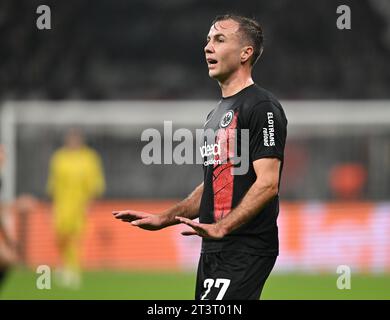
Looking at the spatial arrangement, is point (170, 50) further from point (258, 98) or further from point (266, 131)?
point (266, 131)

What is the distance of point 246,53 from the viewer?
20.6 feet

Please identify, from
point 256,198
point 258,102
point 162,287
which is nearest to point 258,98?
point 258,102

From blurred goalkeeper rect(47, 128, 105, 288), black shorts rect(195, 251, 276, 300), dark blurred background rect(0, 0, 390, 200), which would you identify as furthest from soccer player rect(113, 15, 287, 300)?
dark blurred background rect(0, 0, 390, 200)

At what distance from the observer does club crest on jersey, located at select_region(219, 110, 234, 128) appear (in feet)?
20.2

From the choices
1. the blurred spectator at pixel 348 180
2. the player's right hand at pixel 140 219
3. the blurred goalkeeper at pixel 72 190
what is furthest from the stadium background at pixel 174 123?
the player's right hand at pixel 140 219

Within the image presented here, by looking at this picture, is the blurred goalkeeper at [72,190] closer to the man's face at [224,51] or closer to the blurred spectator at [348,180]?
the blurred spectator at [348,180]

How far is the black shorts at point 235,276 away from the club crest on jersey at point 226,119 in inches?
29.5

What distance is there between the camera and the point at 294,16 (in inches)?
877

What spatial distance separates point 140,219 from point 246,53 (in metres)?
1.17

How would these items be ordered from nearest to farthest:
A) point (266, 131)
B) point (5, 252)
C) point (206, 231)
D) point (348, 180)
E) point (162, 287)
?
point (206, 231), point (266, 131), point (5, 252), point (162, 287), point (348, 180)

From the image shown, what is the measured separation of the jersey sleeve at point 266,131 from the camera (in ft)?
19.5
